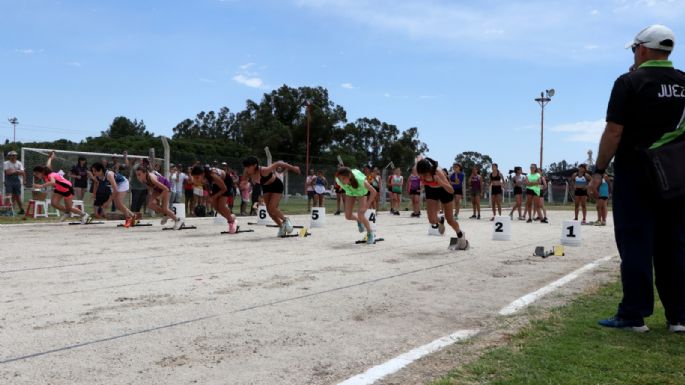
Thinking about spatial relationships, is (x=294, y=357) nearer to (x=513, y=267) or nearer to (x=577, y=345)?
(x=577, y=345)

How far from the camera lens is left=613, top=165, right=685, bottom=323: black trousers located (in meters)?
4.54

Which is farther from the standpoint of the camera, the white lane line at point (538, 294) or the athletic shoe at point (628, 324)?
the white lane line at point (538, 294)

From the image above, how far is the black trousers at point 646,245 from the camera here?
4.54 metres

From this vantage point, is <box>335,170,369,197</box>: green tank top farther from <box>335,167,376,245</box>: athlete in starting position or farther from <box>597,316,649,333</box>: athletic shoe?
<box>597,316,649,333</box>: athletic shoe

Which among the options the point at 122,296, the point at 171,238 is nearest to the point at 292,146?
the point at 171,238

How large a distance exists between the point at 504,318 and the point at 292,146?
7808 centimetres

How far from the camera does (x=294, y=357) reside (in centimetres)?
407

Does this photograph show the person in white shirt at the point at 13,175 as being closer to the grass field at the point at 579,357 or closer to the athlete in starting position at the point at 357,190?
the athlete in starting position at the point at 357,190

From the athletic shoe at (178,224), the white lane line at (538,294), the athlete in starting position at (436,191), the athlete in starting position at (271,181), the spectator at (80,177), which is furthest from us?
the spectator at (80,177)

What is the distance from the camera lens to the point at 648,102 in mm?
4480

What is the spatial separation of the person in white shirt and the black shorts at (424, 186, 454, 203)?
45.4 feet

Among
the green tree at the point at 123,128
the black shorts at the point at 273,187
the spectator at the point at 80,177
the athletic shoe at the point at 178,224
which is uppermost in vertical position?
the green tree at the point at 123,128

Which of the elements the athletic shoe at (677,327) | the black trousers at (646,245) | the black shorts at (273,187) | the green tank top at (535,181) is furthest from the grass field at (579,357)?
Result: the green tank top at (535,181)

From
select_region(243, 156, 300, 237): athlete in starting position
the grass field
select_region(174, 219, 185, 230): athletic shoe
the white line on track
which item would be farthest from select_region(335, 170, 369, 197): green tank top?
the grass field
